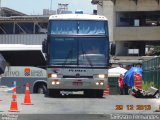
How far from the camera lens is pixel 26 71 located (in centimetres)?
3506

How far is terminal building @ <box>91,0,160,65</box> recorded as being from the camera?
6469 cm

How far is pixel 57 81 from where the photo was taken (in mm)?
25219

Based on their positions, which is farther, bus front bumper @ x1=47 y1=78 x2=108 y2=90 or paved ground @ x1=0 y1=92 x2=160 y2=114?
bus front bumper @ x1=47 y1=78 x2=108 y2=90

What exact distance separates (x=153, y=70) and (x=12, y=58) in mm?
9525

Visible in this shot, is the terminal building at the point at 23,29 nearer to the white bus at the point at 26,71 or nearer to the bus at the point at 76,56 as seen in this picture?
the white bus at the point at 26,71

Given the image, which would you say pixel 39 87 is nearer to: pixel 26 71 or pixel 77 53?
pixel 26 71

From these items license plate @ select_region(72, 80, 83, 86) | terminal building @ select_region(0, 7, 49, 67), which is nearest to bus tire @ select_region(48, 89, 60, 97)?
license plate @ select_region(72, 80, 83, 86)

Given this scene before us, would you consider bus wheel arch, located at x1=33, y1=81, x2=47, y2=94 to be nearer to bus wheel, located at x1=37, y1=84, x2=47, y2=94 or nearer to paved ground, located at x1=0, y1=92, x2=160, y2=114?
bus wheel, located at x1=37, y1=84, x2=47, y2=94

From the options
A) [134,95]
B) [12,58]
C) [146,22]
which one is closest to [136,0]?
[146,22]

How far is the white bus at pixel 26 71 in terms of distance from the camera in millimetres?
34938

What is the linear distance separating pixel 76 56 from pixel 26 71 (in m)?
10.5

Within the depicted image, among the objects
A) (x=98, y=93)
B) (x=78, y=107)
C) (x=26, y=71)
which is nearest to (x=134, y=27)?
(x=26, y=71)

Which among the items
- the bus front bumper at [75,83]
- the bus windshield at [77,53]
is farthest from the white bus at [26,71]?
the bus windshield at [77,53]

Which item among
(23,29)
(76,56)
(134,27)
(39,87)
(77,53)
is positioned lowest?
(39,87)
